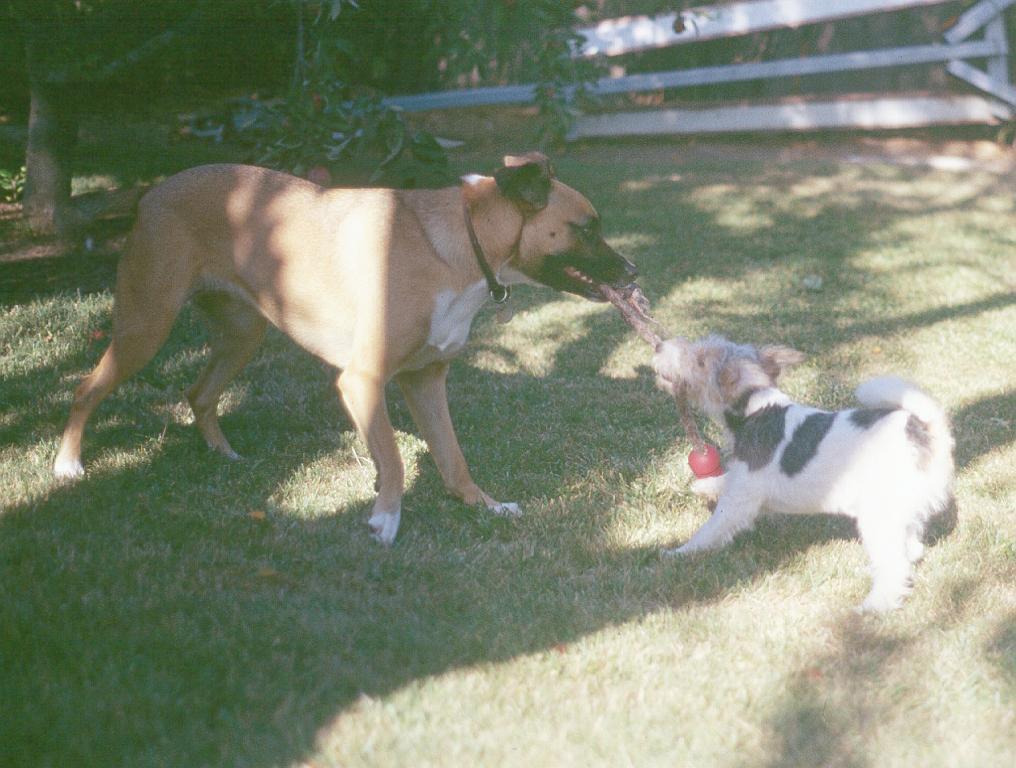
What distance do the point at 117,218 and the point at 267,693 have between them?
7650mm

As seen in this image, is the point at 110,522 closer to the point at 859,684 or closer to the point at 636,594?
the point at 636,594

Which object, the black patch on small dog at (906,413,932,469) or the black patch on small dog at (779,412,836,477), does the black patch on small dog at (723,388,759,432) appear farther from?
the black patch on small dog at (906,413,932,469)

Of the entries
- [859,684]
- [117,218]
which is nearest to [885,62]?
[117,218]

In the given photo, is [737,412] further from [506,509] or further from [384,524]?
[384,524]

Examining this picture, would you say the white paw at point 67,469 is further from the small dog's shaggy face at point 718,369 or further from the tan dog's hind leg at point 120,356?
the small dog's shaggy face at point 718,369

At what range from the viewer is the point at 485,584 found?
400 centimetres

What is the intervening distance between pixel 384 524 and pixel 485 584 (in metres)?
0.63

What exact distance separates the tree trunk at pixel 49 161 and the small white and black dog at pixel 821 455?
6.26m

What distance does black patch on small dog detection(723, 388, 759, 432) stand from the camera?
4465mm

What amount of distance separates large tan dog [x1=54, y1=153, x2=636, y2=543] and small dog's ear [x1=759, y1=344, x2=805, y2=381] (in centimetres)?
67

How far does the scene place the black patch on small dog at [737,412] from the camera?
14.6 feet

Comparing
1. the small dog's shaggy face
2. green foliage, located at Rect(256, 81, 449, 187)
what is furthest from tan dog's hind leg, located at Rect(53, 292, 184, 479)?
green foliage, located at Rect(256, 81, 449, 187)

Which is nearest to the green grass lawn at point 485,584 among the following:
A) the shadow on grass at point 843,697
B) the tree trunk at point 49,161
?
the shadow on grass at point 843,697

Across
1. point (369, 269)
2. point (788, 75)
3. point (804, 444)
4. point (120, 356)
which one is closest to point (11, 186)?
point (120, 356)
